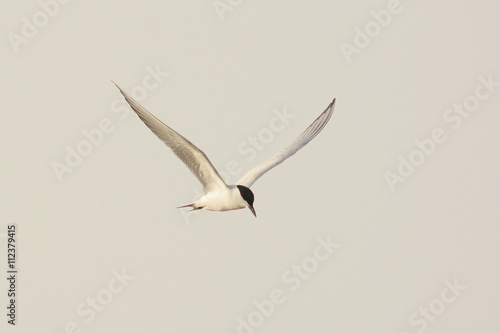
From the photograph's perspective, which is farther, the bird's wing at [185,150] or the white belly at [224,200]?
the white belly at [224,200]

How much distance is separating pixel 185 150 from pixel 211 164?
1.44 ft

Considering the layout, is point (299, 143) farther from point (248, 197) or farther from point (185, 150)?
point (185, 150)

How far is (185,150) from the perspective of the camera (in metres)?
13.7

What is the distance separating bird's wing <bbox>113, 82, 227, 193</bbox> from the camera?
13.0m

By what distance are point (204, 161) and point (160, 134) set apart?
2.60 feet

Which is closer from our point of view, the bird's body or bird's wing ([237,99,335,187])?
the bird's body

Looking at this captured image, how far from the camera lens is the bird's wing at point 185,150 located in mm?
12984

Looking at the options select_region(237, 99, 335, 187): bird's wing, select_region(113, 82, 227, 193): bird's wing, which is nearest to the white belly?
select_region(113, 82, 227, 193): bird's wing

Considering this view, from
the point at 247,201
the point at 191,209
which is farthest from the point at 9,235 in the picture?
the point at 247,201

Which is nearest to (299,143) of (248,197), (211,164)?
(248,197)

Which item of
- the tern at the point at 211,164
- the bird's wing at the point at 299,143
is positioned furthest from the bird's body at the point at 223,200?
the bird's wing at the point at 299,143

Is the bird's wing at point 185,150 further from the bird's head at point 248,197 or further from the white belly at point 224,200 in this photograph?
the bird's head at point 248,197

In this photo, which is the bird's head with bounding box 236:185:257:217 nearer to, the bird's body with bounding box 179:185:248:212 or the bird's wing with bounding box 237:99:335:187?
the bird's body with bounding box 179:185:248:212

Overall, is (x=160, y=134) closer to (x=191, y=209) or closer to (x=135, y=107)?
(x=135, y=107)
